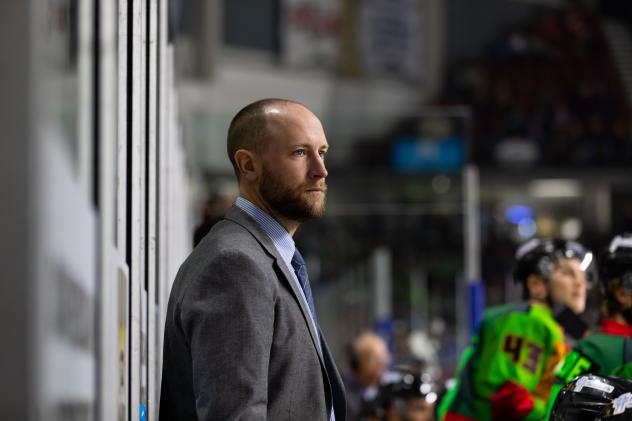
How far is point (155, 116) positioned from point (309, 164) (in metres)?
0.50

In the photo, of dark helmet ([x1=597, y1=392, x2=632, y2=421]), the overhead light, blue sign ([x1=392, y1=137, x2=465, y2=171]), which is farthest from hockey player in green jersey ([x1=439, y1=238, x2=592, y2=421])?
the overhead light

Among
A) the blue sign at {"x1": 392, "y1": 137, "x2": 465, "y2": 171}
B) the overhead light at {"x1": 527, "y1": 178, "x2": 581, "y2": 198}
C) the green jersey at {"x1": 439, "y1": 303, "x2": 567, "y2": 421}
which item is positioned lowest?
the overhead light at {"x1": 527, "y1": 178, "x2": 581, "y2": 198}

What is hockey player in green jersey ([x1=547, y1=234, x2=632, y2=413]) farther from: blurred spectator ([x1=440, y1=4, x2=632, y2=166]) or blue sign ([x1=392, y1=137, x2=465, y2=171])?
blurred spectator ([x1=440, y1=4, x2=632, y2=166])

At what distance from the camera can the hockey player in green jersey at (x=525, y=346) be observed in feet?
12.1

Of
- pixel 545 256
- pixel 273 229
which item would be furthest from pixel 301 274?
pixel 545 256

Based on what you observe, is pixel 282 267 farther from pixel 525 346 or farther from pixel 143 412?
pixel 525 346

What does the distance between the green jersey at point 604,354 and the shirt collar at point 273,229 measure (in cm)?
102

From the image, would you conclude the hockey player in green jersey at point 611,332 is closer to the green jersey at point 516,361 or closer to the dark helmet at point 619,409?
the dark helmet at point 619,409

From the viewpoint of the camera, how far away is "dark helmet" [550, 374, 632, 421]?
2.38m

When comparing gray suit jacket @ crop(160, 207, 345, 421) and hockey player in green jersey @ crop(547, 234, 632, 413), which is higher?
gray suit jacket @ crop(160, 207, 345, 421)

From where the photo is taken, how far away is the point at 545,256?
3957 millimetres

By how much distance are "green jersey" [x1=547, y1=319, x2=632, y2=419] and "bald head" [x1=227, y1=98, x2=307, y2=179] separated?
1.12m

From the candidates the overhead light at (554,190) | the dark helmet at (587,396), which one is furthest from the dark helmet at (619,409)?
the overhead light at (554,190)

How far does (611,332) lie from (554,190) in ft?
58.0
